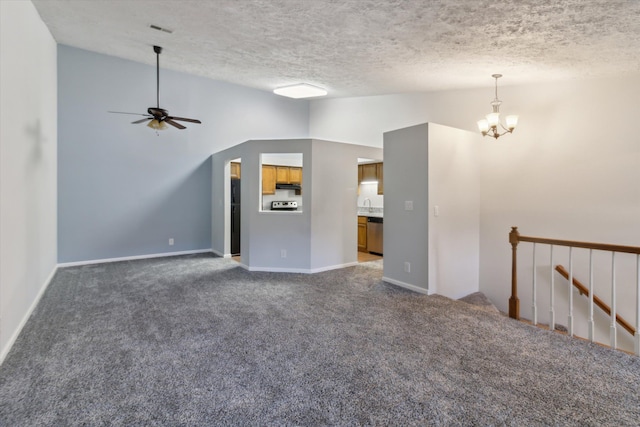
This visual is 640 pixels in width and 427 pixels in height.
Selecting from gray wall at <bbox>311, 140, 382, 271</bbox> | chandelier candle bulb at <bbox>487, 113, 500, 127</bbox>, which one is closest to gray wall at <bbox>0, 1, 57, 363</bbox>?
gray wall at <bbox>311, 140, 382, 271</bbox>

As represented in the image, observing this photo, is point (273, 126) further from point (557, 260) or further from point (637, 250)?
point (637, 250)

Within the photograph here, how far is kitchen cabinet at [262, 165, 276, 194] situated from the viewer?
745 centimetres

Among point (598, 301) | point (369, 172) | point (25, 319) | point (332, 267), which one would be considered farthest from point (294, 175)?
point (598, 301)

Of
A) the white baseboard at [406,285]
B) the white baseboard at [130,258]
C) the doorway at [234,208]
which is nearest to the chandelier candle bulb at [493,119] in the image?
the white baseboard at [406,285]

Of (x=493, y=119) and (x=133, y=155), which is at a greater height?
(x=493, y=119)

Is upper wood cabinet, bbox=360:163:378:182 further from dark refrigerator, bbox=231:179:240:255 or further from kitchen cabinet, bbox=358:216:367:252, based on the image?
dark refrigerator, bbox=231:179:240:255

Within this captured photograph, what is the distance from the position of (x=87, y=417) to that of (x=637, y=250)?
4.18 meters

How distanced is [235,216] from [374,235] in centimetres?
309

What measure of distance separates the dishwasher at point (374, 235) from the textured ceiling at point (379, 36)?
3.00m

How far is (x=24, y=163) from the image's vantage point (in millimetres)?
3217

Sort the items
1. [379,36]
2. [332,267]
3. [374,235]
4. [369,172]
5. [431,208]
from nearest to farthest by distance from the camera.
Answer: [379,36], [431,208], [332,267], [374,235], [369,172]

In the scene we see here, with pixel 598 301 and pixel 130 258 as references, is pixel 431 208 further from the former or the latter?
pixel 130 258

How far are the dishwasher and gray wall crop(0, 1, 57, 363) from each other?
5.72 meters

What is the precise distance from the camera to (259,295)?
4.04 meters
